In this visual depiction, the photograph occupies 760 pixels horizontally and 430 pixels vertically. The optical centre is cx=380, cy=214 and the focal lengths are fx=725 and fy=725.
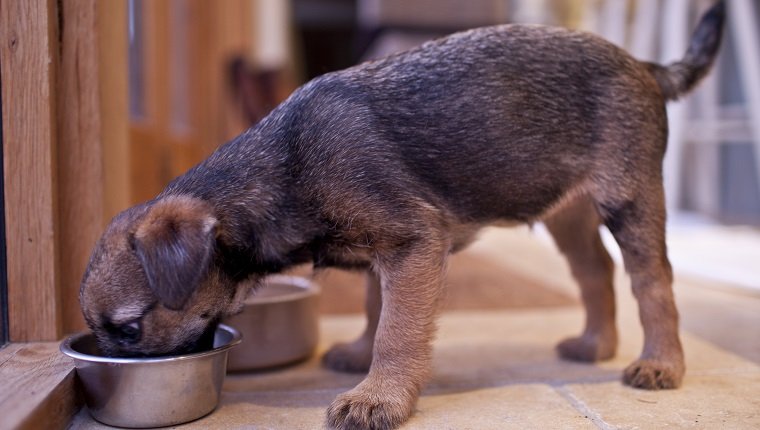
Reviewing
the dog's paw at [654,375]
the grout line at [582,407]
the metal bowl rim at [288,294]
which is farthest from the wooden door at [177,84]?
the dog's paw at [654,375]

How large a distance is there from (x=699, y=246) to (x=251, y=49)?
8.81 metres

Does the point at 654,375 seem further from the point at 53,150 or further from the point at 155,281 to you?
the point at 53,150

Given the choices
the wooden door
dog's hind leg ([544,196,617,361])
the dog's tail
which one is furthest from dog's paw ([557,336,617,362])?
the wooden door

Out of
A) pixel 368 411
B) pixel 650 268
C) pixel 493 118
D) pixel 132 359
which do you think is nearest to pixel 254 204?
pixel 132 359

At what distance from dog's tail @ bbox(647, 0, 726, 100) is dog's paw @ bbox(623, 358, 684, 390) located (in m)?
1.02

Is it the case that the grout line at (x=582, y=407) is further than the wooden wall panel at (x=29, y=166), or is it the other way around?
the wooden wall panel at (x=29, y=166)

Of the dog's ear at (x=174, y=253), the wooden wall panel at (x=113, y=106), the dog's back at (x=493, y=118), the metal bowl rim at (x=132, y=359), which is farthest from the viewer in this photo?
the wooden wall panel at (x=113, y=106)

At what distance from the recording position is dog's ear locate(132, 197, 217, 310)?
1.87 meters

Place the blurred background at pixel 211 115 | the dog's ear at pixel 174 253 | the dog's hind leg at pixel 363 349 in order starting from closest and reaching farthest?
the dog's ear at pixel 174 253
the blurred background at pixel 211 115
the dog's hind leg at pixel 363 349

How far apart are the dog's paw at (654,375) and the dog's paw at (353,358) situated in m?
0.93

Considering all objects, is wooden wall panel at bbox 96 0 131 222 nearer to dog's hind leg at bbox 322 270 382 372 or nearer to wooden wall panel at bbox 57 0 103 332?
wooden wall panel at bbox 57 0 103 332

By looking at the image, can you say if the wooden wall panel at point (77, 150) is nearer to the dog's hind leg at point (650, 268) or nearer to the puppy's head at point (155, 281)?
the puppy's head at point (155, 281)

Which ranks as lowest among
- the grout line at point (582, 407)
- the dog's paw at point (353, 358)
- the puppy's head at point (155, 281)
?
the dog's paw at point (353, 358)

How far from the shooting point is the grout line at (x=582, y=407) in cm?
207
